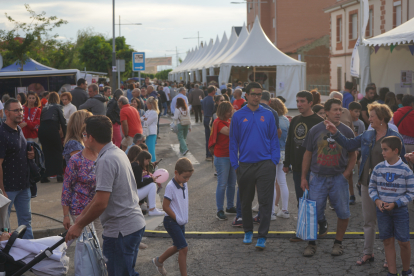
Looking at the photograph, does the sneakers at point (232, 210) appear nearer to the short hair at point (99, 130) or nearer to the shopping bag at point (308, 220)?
the shopping bag at point (308, 220)

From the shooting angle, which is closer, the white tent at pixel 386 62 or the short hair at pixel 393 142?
the short hair at pixel 393 142

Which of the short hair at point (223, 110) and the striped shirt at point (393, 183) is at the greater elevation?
the short hair at point (223, 110)

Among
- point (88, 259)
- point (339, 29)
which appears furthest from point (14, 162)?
point (339, 29)

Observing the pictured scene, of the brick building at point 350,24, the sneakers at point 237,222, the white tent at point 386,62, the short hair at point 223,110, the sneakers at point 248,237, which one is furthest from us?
the brick building at point 350,24

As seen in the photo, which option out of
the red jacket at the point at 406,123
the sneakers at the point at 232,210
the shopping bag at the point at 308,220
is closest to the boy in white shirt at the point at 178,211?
the shopping bag at the point at 308,220

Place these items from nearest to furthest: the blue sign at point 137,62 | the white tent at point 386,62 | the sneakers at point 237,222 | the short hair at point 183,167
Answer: the short hair at point 183,167 < the sneakers at point 237,222 < the white tent at point 386,62 < the blue sign at point 137,62

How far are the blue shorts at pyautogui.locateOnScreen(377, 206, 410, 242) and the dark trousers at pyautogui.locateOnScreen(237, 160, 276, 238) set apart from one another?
4.95ft

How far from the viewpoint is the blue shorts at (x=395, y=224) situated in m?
4.59

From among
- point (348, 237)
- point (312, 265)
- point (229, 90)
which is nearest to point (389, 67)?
point (229, 90)

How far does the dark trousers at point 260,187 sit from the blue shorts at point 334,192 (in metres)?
0.57

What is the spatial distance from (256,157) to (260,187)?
0.39 metres

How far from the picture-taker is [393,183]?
4.57m

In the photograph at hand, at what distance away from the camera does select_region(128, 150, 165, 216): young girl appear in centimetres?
712

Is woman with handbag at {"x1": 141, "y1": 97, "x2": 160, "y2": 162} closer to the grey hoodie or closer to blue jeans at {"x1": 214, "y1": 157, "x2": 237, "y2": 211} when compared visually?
the grey hoodie
